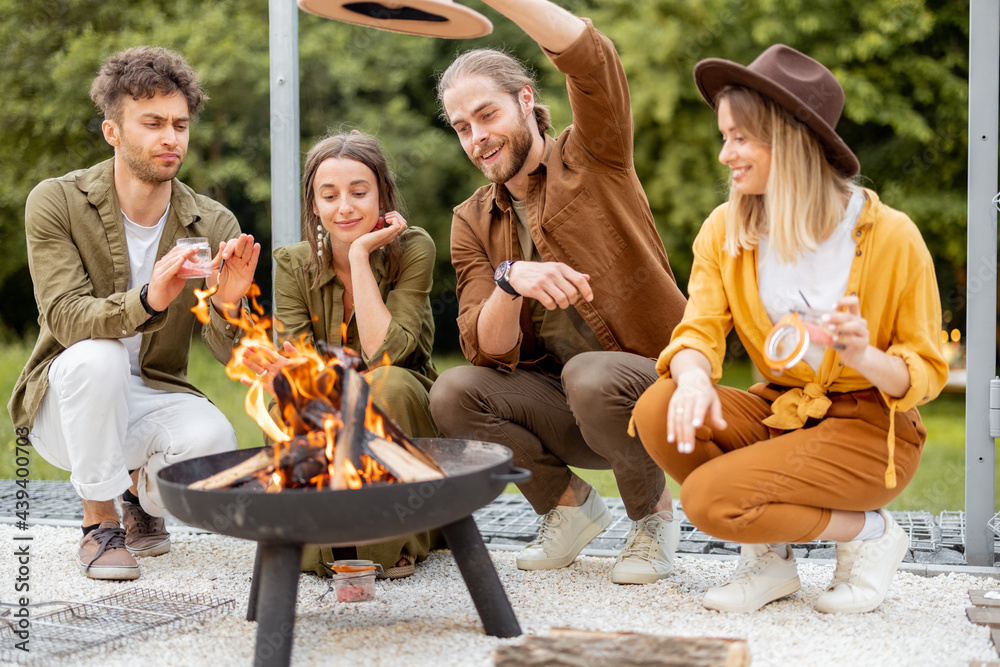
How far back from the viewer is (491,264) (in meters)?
3.23

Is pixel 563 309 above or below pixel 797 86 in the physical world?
below

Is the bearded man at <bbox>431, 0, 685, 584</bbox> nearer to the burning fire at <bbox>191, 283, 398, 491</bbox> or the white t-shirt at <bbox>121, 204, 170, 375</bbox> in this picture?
the burning fire at <bbox>191, 283, 398, 491</bbox>

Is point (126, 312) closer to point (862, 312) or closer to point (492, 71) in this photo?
point (492, 71)

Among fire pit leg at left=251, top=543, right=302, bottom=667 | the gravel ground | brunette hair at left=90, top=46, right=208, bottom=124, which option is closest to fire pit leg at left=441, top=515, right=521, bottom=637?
the gravel ground

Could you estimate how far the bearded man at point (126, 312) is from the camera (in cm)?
307

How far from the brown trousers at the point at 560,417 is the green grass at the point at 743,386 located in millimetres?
2110

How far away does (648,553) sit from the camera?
9.80 ft

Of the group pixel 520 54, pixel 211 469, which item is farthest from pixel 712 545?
pixel 520 54

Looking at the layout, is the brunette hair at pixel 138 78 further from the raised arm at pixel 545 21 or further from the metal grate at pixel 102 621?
the metal grate at pixel 102 621

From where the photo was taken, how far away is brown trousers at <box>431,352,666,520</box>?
286cm

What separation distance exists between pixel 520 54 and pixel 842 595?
945 cm

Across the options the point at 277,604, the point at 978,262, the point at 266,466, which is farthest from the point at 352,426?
the point at 978,262

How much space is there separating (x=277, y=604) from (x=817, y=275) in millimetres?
1590

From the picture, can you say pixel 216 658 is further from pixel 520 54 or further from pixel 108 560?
pixel 520 54
